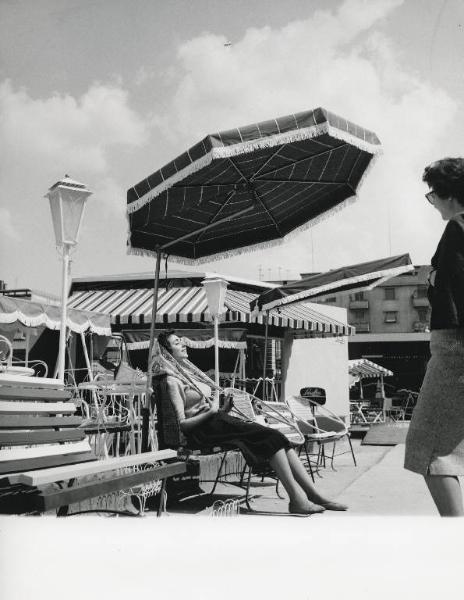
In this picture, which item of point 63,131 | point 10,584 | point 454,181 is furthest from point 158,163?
point 10,584

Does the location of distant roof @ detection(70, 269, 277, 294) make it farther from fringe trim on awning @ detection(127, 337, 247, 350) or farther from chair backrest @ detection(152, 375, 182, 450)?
chair backrest @ detection(152, 375, 182, 450)

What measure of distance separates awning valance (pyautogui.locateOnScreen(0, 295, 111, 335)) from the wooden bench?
15.2ft

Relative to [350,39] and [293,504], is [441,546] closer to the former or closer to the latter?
[293,504]

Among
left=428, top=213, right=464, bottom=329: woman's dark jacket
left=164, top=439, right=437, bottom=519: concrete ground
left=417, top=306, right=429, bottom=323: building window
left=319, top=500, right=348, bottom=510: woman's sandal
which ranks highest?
left=417, top=306, right=429, bottom=323: building window

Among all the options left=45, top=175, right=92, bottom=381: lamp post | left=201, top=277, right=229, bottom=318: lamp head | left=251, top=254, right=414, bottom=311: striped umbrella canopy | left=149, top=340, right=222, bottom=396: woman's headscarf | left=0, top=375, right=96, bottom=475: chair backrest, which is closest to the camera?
left=0, top=375, right=96, bottom=475: chair backrest

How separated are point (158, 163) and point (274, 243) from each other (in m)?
2.15

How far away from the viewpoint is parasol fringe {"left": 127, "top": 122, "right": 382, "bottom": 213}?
398 cm

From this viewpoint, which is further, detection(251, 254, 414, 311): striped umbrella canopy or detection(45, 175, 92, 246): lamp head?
detection(251, 254, 414, 311): striped umbrella canopy


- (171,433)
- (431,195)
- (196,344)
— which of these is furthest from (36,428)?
(196,344)

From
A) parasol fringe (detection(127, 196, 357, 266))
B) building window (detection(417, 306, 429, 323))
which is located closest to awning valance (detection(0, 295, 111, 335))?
parasol fringe (detection(127, 196, 357, 266))

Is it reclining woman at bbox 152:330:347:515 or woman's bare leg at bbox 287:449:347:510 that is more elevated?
reclining woman at bbox 152:330:347:515

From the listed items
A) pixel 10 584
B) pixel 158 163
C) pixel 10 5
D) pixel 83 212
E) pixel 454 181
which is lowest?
pixel 10 584

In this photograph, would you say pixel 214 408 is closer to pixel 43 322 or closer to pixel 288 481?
pixel 288 481

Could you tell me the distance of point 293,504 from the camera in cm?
381
